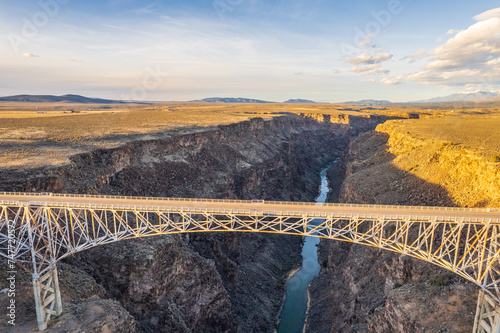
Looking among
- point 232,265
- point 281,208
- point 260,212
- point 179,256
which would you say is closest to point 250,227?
point 260,212

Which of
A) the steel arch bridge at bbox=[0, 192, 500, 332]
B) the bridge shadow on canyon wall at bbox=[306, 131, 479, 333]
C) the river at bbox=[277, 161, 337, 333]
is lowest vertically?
the river at bbox=[277, 161, 337, 333]

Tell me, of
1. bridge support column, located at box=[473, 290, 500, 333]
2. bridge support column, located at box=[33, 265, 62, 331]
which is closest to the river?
bridge support column, located at box=[473, 290, 500, 333]

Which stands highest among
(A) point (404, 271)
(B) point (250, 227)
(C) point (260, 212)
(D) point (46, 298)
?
(C) point (260, 212)

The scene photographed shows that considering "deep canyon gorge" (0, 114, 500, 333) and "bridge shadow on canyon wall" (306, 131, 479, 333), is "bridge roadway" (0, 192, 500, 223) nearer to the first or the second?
"deep canyon gorge" (0, 114, 500, 333)

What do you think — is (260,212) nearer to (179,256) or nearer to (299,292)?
(179,256)

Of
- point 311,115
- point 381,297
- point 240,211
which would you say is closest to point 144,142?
point 240,211

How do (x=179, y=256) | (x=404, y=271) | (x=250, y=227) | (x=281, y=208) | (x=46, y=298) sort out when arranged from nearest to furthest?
(x=46, y=298), (x=250, y=227), (x=281, y=208), (x=404, y=271), (x=179, y=256)
